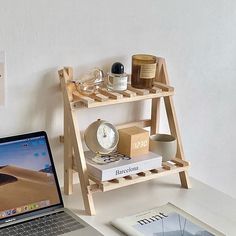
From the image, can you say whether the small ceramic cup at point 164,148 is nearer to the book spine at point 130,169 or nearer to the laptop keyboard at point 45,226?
the book spine at point 130,169

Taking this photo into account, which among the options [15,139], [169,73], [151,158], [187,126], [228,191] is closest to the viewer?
[15,139]

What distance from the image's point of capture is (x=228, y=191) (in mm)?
2285

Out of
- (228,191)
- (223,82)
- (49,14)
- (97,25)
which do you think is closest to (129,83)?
(97,25)

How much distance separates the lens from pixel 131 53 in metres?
1.78

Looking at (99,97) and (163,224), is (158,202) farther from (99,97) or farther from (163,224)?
(99,97)

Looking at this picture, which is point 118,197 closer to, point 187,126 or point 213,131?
point 187,126

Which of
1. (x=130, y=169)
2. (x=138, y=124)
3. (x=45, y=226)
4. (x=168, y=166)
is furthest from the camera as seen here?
(x=138, y=124)

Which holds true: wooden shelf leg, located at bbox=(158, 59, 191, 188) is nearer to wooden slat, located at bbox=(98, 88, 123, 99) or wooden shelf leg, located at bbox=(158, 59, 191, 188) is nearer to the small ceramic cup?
the small ceramic cup

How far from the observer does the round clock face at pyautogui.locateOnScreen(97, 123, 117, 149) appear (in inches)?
63.7

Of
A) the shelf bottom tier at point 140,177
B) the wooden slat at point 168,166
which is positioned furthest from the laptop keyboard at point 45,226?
the wooden slat at point 168,166

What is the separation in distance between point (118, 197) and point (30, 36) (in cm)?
54

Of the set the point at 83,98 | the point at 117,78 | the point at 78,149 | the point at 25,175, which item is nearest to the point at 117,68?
the point at 117,78

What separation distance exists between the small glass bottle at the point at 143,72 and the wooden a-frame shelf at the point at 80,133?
21 millimetres

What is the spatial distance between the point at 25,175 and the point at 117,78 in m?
0.38
